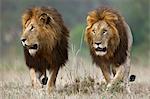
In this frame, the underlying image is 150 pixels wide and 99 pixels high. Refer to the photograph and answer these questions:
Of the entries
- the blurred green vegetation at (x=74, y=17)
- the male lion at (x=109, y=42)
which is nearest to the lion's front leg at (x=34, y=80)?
the male lion at (x=109, y=42)

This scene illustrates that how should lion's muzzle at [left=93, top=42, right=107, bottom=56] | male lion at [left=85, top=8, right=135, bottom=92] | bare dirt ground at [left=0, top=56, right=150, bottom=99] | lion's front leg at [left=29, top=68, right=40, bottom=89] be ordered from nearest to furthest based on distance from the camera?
bare dirt ground at [left=0, top=56, right=150, bottom=99], lion's muzzle at [left=93, top=42, right=107, bottom=56], male lion at [left=85, top=8, right=135, bottom=92], lion's front leg at [left=29, top=68, right=40, bottom=89]

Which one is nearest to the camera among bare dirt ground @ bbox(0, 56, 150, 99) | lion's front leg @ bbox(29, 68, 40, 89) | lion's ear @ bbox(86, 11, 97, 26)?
bare dirt ground @ bbox(0, 56, 150, 99)

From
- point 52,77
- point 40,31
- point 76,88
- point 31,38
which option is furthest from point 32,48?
point 76,88

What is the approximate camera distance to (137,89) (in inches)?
428

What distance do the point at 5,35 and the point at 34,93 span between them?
107 ft

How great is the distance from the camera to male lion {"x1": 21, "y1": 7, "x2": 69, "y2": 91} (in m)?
9.98

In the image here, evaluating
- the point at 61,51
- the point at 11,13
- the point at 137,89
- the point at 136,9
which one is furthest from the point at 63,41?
the point at 11,13

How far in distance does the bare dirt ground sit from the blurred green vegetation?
20162 mm

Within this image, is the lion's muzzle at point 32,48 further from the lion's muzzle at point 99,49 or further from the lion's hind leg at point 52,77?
the lion's muzzle at point 99,49

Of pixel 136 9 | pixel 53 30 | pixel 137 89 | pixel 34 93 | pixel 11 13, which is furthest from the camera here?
pixel 11 13

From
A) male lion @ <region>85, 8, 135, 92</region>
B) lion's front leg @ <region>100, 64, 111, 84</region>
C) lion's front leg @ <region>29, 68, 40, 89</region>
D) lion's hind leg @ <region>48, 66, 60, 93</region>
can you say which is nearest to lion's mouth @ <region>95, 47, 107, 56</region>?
male lion @ <region>85, 8, 135, 92</region>

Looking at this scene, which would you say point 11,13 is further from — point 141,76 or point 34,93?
point 34,93

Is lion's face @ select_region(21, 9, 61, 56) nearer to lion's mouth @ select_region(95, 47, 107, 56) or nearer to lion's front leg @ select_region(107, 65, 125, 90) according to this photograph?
lion's mouth @ select_region(95, 47, 107, 56)

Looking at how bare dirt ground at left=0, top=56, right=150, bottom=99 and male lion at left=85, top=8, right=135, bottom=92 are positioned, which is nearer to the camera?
bare dirt ground at left=0, top=56, right=150, bottom=99
